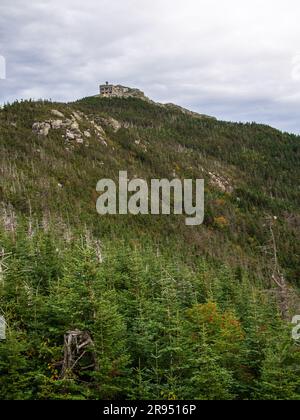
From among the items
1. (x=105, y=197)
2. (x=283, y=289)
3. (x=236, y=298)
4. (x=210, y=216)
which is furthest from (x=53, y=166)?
(x=283, y=289)

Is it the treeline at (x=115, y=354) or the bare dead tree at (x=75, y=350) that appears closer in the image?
the bare dead tree at (x=75, y=350)

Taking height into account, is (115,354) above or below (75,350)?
below

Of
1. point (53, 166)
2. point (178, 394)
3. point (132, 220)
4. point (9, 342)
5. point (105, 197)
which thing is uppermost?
point (53, 166)

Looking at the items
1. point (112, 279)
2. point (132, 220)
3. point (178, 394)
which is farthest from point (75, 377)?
point (132, 220)

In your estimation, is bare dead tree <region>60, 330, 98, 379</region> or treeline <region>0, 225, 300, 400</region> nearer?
bare dead tree <region>60, 330, 98, 379</region>

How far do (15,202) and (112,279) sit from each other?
92.8 m

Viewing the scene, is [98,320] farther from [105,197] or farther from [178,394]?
[105,197]

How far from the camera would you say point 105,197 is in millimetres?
168625

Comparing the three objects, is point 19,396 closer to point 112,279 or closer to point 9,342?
point 9,342

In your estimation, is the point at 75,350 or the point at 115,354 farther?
the point at 115,354

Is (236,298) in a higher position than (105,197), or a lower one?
lower
